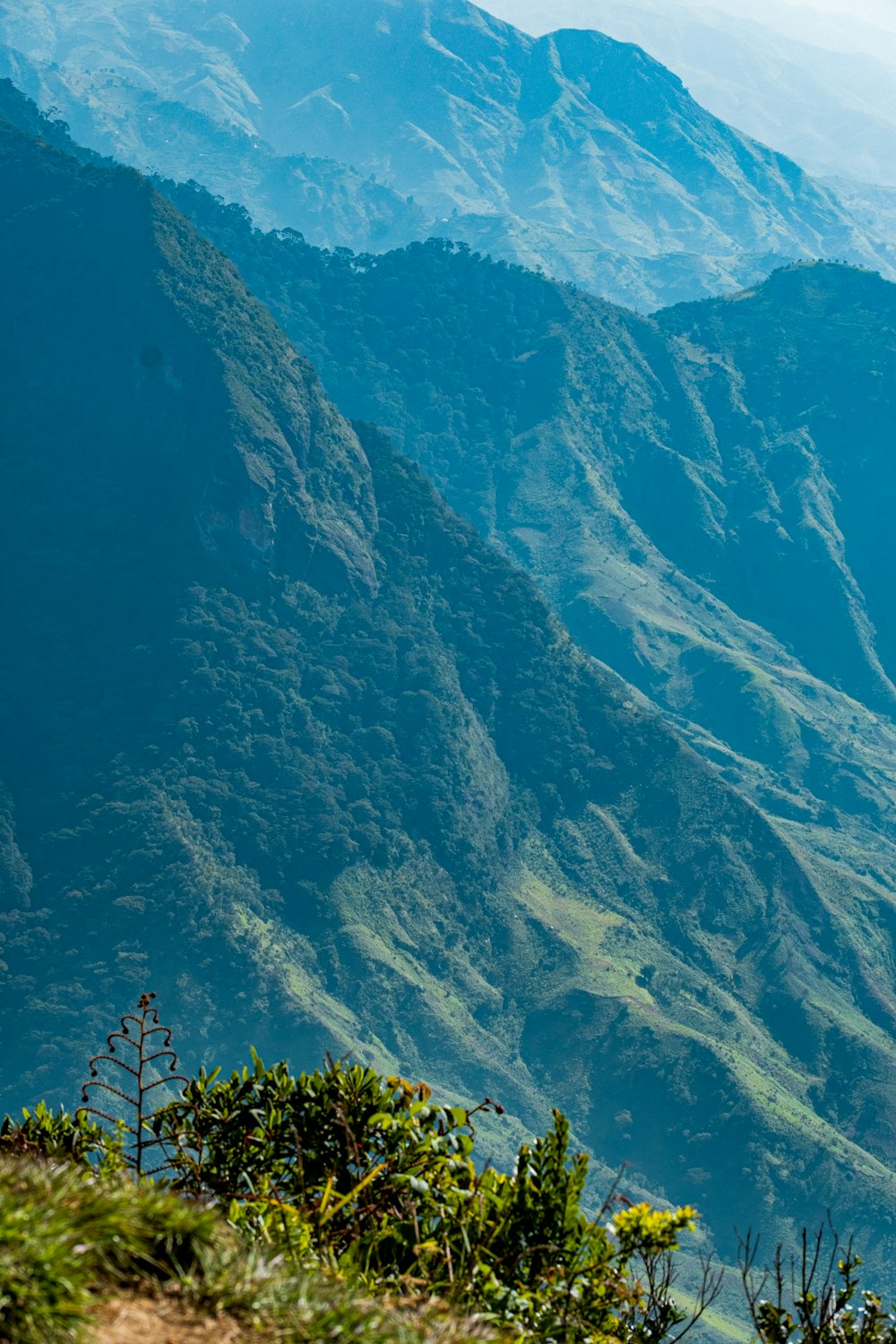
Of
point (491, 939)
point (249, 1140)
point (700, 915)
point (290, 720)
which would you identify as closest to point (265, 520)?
point (290, 720)

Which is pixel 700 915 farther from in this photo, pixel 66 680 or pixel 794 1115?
pixel 66 680

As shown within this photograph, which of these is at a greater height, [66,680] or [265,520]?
[265,520]

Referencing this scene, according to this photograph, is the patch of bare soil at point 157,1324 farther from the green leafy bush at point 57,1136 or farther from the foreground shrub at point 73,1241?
the green leafy bush at point 57,1136

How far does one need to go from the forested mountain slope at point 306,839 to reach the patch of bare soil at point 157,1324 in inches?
5487

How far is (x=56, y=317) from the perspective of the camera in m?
198

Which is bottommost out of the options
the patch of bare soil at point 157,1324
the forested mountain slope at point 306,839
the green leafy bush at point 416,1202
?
the patch of bare soil at point 157,1324

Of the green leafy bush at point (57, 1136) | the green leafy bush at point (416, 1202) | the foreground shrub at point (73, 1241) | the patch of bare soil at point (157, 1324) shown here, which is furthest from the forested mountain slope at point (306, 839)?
the patch of bare soil at point (157, 1324)

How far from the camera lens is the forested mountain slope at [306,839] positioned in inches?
6112

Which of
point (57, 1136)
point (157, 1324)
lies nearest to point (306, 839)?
point (57, 1136)

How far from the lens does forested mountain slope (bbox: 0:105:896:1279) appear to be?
155m

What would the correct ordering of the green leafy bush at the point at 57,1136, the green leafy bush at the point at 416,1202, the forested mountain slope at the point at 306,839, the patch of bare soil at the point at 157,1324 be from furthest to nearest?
the forested mountain slope at the point at 306,839 < the green leafy bush at the point at 57,1136 < the green leafy bush at the point at 416,1202 < the patch of bare soil at the point at 157,1324

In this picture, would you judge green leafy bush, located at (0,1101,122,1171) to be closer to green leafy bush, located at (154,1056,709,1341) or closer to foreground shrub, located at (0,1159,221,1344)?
green leafy bush, located at (154,1056,709,1341)

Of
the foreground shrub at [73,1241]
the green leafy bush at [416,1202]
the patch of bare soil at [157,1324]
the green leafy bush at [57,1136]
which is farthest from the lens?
the green leafy bush at [57,1136]

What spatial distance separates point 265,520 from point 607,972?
70.6 m
